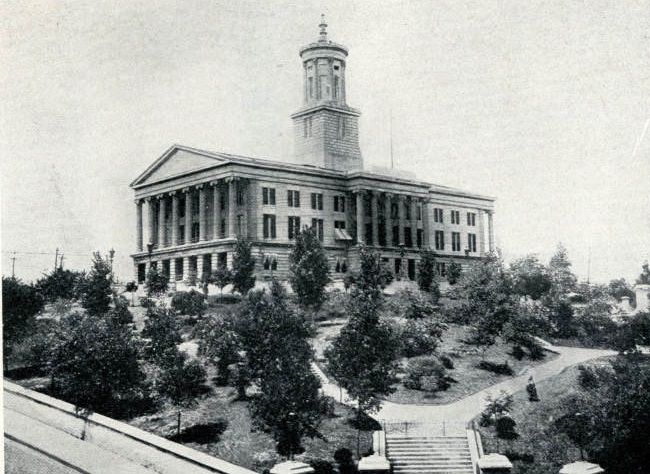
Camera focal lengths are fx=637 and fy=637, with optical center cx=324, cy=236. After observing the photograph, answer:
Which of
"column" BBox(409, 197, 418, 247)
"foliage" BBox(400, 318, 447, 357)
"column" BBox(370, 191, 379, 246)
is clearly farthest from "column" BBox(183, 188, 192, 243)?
"foliage" BBox(400, 318, 447, 357)

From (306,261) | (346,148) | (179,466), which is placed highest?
(346,148)

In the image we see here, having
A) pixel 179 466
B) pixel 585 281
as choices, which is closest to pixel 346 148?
pixel 585 281

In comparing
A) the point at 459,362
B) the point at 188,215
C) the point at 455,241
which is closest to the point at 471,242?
the point at 455,241

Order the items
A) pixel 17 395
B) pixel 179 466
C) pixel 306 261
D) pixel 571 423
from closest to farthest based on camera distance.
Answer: pixel 179 466
pixel 571 423
pixel 17 395
pixel 306 261

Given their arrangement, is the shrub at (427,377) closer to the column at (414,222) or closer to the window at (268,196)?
the window at (268,196)

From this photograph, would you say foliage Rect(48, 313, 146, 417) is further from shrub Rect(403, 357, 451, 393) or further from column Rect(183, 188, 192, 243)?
column Rect(183, 188, 192, 243)

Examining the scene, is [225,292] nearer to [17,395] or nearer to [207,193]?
[207,193]
